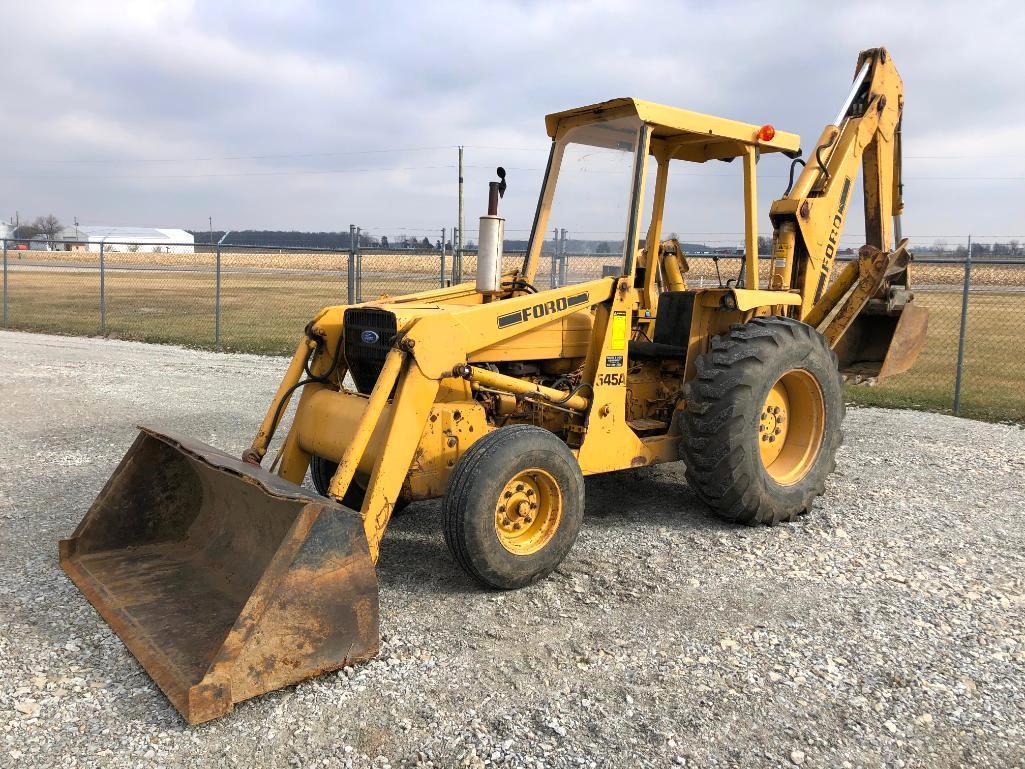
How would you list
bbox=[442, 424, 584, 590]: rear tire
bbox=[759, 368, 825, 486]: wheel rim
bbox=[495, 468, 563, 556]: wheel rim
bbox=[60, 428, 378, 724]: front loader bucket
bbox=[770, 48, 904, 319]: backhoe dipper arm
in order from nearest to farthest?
bbox=[60, 428, 378, 724]: front loader bucket → bbox=[442, 424, 584, 590]: rear tire → bbox=[495, 468, 563, 556]: wheel rim → bbox=[759, 368, 825, 486]: wheel rim → bbox=[770, 48, 904, 319]: backhoe dipper arm

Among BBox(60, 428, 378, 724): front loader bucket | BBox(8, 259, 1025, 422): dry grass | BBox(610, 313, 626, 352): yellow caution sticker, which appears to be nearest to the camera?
BBox(60, 428, 378, 724): front loader bucket

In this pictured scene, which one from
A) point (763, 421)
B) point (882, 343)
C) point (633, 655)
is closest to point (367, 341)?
point (633, 655)

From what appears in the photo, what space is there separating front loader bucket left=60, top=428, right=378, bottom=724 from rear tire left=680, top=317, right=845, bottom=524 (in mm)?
2527

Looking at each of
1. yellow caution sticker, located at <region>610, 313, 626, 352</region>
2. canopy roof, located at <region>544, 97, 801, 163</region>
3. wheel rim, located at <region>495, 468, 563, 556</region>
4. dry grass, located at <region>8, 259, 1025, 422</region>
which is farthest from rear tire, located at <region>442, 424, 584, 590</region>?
canopy roof, located at <region>544, 97, 801, 163</region>

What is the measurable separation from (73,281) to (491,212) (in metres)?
28.9

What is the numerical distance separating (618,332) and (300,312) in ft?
54.4

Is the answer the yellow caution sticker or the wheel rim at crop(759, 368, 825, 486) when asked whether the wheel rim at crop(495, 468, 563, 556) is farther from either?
the wheel rim at crop(759, 368, 825, 486)

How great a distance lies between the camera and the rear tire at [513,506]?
405 cm

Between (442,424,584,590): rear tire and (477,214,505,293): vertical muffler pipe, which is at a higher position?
(477,214,505,293): vertical muffler pipe

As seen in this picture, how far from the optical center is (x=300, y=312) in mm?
20438

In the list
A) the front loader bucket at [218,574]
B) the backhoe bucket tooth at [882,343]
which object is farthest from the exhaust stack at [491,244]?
the backhoe bucket tooth at [882,343]

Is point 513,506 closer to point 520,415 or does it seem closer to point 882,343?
point 520,415

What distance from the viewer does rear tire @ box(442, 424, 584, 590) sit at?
4.05m

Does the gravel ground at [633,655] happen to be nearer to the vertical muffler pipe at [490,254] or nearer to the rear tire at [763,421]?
the rear tire at [763,421]
